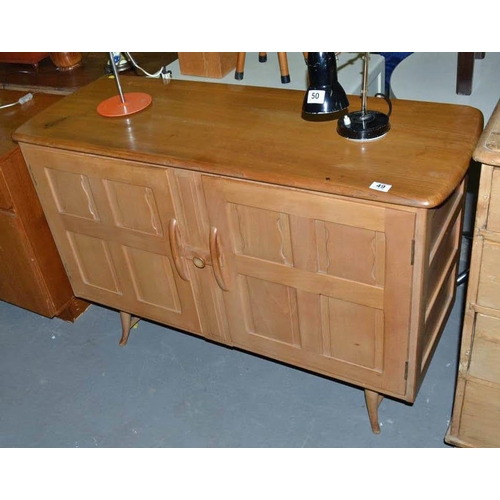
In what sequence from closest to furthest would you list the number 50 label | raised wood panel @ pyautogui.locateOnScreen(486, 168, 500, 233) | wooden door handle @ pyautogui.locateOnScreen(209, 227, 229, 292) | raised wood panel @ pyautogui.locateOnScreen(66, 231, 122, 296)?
raised wood panel @ pyautogui.locateOnScreen(486, 168, 500, 233), the number 50 label, wooden door handle @ pyautogui.locateOnScreen(209, 227, 229, 292), raised wood panel @ pyautogui.locateOnScreen(66, 231, 122, 296)

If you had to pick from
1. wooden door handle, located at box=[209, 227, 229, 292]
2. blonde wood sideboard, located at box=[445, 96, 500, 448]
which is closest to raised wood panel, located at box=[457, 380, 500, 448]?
blonde wood sideboard, located at box=[445, 96, 500, 448]

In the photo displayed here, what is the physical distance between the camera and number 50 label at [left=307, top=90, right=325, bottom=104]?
1.38 m

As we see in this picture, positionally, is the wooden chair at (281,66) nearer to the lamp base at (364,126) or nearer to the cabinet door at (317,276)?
the lamp base at (364,126)

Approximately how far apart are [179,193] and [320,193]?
14.6 inches

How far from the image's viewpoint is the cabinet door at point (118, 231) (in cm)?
157

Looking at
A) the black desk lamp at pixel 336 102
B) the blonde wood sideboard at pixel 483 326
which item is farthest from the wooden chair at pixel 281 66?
the blonde wood sideboard at pixel 483 326

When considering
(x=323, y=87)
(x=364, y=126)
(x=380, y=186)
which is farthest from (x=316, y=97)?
(x=380, y=186)

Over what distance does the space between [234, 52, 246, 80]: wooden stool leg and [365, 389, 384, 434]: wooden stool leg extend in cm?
103

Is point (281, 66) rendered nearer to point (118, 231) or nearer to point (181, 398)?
point (118, 231)

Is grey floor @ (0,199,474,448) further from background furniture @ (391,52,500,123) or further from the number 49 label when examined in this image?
the number 49 label

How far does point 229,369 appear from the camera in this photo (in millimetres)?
1977

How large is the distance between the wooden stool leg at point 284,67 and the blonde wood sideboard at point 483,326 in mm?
778

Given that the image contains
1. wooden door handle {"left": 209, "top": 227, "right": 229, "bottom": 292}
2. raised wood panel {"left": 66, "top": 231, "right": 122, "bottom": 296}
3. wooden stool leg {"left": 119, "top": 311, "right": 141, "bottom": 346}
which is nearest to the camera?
wooden door handle {"left": 209, "top": 227, "right": 229, "bottom": 292}

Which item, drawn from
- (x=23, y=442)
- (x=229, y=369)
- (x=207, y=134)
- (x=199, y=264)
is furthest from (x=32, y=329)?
(x=207, y=134)
